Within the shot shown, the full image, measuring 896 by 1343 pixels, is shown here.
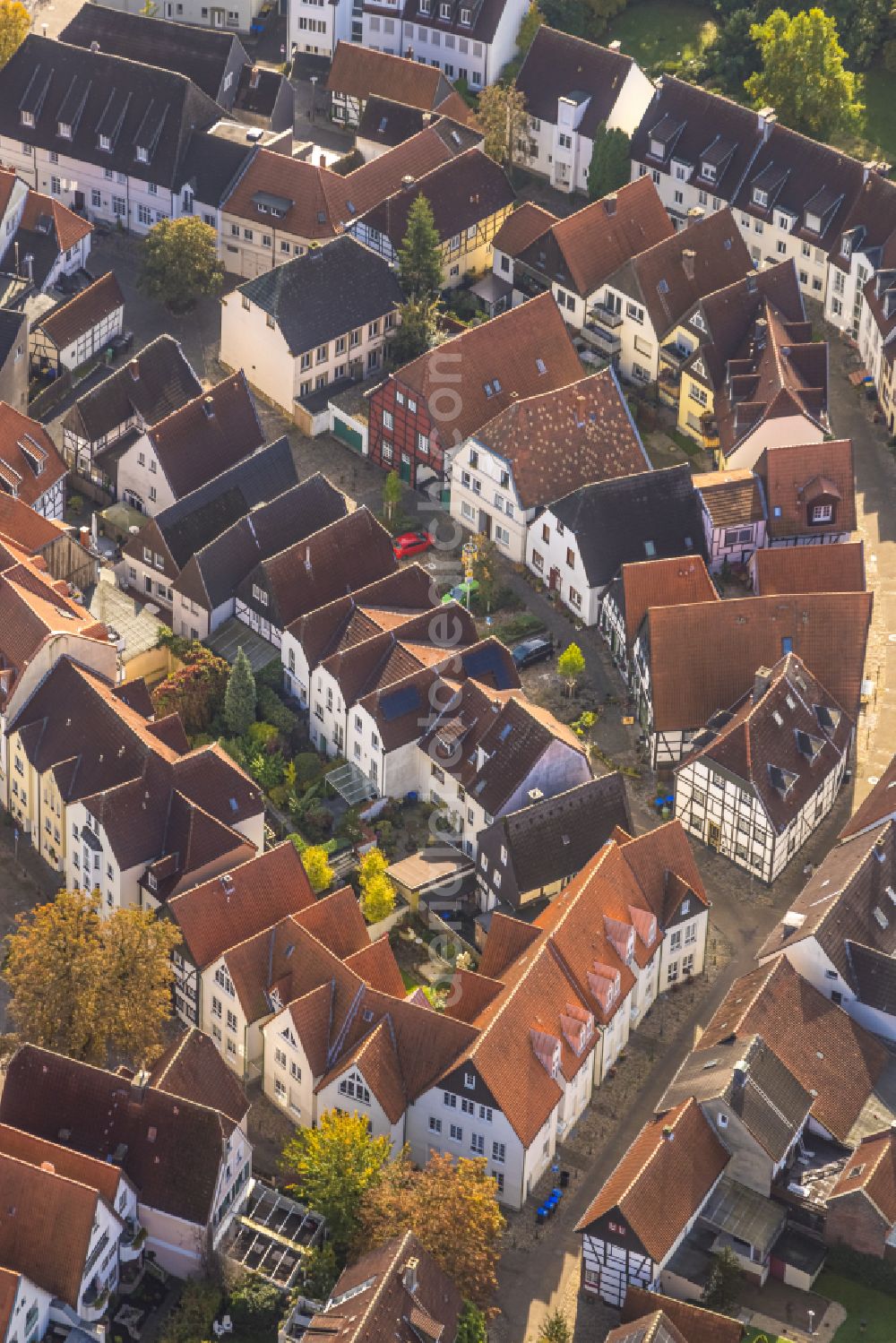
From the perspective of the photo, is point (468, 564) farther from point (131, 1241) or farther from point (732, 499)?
point (131, 1241)

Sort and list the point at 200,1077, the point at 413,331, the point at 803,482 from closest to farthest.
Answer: the point at 200,1077 < the point at 803,482 < the point at 413,331

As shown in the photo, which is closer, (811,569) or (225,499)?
(811,569)

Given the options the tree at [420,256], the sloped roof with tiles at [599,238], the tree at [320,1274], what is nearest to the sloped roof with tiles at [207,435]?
the tree at [420,256]

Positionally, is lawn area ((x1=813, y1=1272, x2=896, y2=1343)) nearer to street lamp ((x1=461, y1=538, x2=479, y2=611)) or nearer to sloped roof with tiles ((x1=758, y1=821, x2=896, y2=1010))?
sloped roof with tiles ((x1=758, y1=821, x2=896, y2=1010))

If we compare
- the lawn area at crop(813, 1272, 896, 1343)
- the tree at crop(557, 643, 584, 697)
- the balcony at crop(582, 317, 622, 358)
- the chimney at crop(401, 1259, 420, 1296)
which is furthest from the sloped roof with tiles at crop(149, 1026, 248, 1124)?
the balcony at crop(582, 317, 622, 358)

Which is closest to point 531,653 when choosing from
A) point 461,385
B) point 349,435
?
point 461,385
